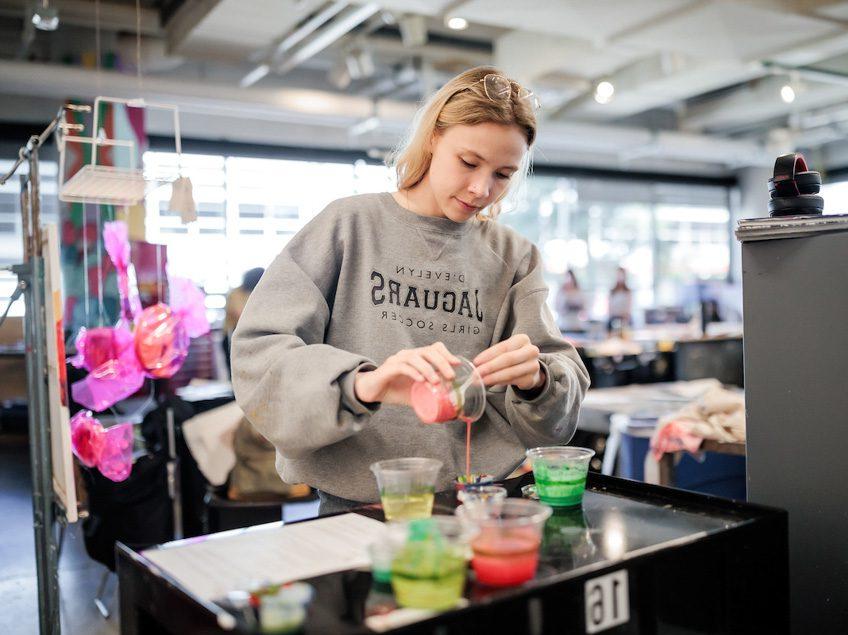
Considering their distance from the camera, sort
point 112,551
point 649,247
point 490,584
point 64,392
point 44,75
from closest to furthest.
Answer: point 490,584 < point 64,392 < point 112,551 < point 44,75 < point 649,247

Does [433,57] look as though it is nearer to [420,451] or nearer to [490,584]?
[420,451]

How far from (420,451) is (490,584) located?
0.51 m

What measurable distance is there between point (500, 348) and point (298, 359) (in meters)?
0.31

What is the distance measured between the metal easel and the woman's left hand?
1.45 m

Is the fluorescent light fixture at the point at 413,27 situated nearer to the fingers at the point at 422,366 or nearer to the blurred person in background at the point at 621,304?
the blurred person in background at the point at 621,304

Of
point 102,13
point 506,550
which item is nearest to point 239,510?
point 506,550

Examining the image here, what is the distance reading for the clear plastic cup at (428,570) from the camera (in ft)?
2.68

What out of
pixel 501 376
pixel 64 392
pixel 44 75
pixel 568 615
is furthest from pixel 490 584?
pixel 44 75

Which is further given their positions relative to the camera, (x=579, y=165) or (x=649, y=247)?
(x=649, y=247)

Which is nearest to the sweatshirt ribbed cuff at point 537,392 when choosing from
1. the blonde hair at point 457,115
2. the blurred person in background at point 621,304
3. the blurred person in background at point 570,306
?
the blonde hair at point 457,115

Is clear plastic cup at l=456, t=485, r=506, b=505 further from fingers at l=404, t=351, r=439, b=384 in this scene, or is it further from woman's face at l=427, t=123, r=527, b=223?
woman's face at l=427, t=123, r=527, b=223

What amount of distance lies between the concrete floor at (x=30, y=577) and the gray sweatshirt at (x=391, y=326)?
220cm

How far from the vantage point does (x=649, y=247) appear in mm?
11062

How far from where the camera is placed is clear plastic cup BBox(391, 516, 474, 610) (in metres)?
0.82
